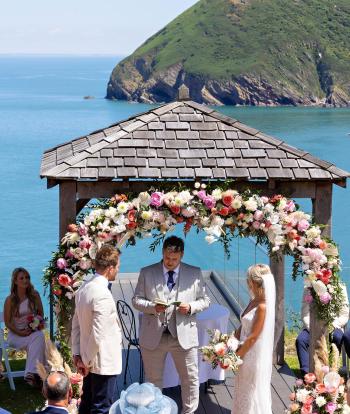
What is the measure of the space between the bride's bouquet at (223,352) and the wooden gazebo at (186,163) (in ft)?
4.17

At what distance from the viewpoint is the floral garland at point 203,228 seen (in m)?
7.63

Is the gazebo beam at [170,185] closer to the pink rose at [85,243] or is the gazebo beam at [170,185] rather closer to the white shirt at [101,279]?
the pink rose at [85,243]

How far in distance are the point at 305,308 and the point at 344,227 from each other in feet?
125

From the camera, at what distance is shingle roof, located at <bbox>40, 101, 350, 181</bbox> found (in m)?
7.70

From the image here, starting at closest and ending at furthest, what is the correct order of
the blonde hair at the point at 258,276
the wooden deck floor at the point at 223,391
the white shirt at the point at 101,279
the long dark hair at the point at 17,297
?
the white shirt at the point at 101,279 → the blonde hair at the point at 258,276 → the wooden deck floor at the point at 223,391 → the long dark hair at the point at 17,297

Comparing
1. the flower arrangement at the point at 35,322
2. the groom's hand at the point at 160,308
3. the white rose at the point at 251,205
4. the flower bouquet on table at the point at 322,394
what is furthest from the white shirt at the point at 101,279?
the flower arrangement at the point at 35,322

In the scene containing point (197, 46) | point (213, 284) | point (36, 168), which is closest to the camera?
point (213, 284)

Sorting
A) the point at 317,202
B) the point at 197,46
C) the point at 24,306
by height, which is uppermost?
the point at 197,46

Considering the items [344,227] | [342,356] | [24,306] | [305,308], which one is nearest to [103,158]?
[24,306]

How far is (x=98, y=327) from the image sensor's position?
257 inches

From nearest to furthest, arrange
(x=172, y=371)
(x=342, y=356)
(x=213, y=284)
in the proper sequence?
(x=172, y=371) → (x=342, y=356) → (x=213, y=284)

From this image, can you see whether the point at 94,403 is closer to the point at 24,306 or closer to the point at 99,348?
the point at 99,348

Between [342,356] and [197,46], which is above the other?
[197,46]

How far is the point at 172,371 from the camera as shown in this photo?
842 cm
